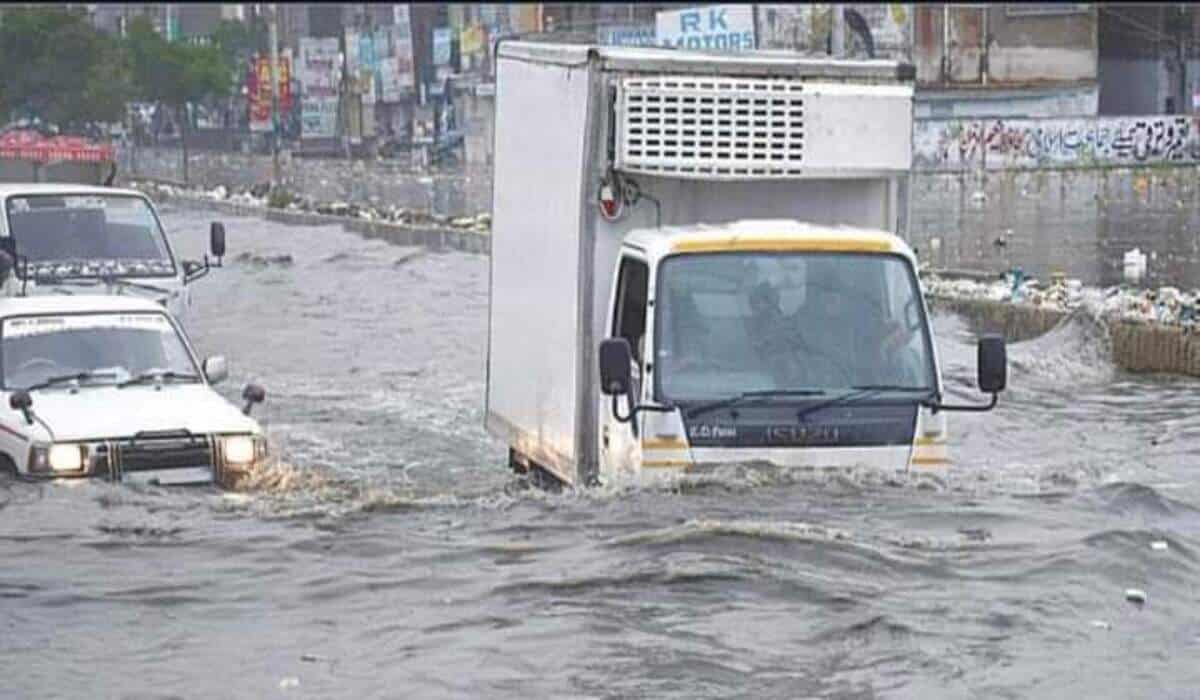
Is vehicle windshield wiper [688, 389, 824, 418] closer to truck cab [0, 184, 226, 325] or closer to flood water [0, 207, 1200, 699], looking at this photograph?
flood water [0, 207, 1200, 699]

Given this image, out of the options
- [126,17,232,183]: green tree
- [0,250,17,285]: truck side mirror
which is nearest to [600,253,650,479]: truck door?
[0,250,17,285]: truck side mirror

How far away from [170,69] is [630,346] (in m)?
84.8

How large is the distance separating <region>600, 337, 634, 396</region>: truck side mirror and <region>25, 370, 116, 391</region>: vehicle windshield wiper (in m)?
4.88

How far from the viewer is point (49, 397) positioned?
15.2 metres

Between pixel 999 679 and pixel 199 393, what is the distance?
7.34 m

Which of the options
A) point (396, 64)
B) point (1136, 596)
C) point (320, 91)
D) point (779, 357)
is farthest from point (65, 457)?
point (396, 64)

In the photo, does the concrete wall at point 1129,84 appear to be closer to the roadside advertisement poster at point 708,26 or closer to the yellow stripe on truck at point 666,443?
the roadside advertisement poster at point 708,26

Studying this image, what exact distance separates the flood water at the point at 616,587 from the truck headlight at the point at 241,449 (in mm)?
222

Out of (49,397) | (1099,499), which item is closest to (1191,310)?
(1099,499)

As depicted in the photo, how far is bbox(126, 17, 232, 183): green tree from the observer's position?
93750 millimetres

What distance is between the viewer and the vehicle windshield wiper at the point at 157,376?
51.1ft

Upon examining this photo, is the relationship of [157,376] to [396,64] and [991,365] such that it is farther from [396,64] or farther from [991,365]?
[396,64]

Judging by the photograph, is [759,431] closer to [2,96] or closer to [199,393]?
[199,393]

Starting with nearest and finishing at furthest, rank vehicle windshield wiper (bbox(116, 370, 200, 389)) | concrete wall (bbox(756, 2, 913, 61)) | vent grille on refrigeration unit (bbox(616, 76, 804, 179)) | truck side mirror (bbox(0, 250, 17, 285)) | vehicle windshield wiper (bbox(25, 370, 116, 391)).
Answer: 1. vent grille on refrigeration unit (bbox(616, 76, 804, 179))
2. vehicle windshield wiper (bbox(25, 370, 116, 391))
3. vehicle windshield wiper (bbox(116, 370, 200, 389))
4. truck side mirror (bbox(0, 250, 17, 285))
5. concrete wall (bbox(756, 2, 913, 61))
